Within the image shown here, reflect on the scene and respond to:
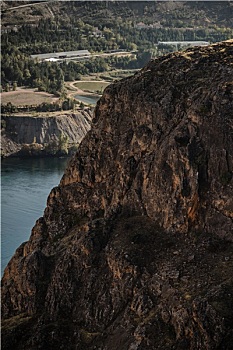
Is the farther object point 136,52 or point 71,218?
point 136,52

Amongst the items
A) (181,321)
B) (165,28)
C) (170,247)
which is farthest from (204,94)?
(165,28)

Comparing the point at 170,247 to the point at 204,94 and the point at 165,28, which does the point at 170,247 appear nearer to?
the point at 204,94

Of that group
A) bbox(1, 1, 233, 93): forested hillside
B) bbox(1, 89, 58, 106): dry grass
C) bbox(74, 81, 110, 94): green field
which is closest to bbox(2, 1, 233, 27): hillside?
bbox(1, 1, 233, 93): forested hillside

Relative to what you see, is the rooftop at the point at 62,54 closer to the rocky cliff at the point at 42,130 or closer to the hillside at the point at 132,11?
the hillside at the point at 132,11

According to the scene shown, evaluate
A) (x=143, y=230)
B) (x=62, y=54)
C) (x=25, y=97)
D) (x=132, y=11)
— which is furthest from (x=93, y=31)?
(x=143, y=230)

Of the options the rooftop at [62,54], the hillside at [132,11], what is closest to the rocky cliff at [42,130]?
the rooftop at [62,54]

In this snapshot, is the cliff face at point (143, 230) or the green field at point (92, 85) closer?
the cliff face at point (143, 230)
